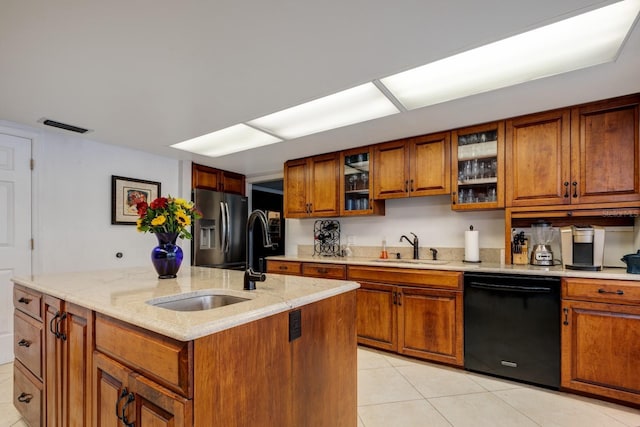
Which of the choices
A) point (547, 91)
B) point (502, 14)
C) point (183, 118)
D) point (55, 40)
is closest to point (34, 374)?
point (55, 40)

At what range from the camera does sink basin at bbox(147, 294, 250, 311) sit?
141cm

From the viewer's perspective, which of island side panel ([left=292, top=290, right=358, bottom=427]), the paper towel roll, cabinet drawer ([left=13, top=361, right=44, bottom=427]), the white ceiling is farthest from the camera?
the paper towel roll

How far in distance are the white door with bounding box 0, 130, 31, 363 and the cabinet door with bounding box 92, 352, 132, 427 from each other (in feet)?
8.19

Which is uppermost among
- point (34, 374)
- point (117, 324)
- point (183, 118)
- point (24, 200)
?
point (183, 118)

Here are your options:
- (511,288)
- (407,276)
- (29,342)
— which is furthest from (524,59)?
(29,342)

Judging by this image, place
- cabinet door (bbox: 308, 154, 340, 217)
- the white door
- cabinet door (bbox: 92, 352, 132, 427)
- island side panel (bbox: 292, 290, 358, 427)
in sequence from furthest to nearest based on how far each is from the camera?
cabinet door (bbox: 308, 154, 340, 217), the white door, island side panel (bbox: 292, 290, 358, 427), cabinet door (bbox: 92, 352, 132, 427)

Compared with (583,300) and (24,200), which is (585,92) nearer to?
(583,300)

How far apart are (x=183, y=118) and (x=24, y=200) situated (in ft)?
5.85

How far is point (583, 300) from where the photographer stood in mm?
2143

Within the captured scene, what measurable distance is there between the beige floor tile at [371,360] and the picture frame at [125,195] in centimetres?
→ 291

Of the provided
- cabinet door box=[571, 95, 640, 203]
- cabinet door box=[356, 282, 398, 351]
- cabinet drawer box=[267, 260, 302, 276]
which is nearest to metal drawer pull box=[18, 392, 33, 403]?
cabinet drawer box=[267, 260, 302, 276]

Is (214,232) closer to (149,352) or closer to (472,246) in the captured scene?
(472,246)

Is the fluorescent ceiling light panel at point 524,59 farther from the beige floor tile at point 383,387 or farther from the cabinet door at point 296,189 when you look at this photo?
the beige floor tile at point 383,387

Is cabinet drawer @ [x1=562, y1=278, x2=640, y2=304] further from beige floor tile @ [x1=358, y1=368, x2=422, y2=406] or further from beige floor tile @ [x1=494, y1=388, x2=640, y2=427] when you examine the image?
beige floor tile @ [x1=358, y1=368, x2=422, y2=406]
